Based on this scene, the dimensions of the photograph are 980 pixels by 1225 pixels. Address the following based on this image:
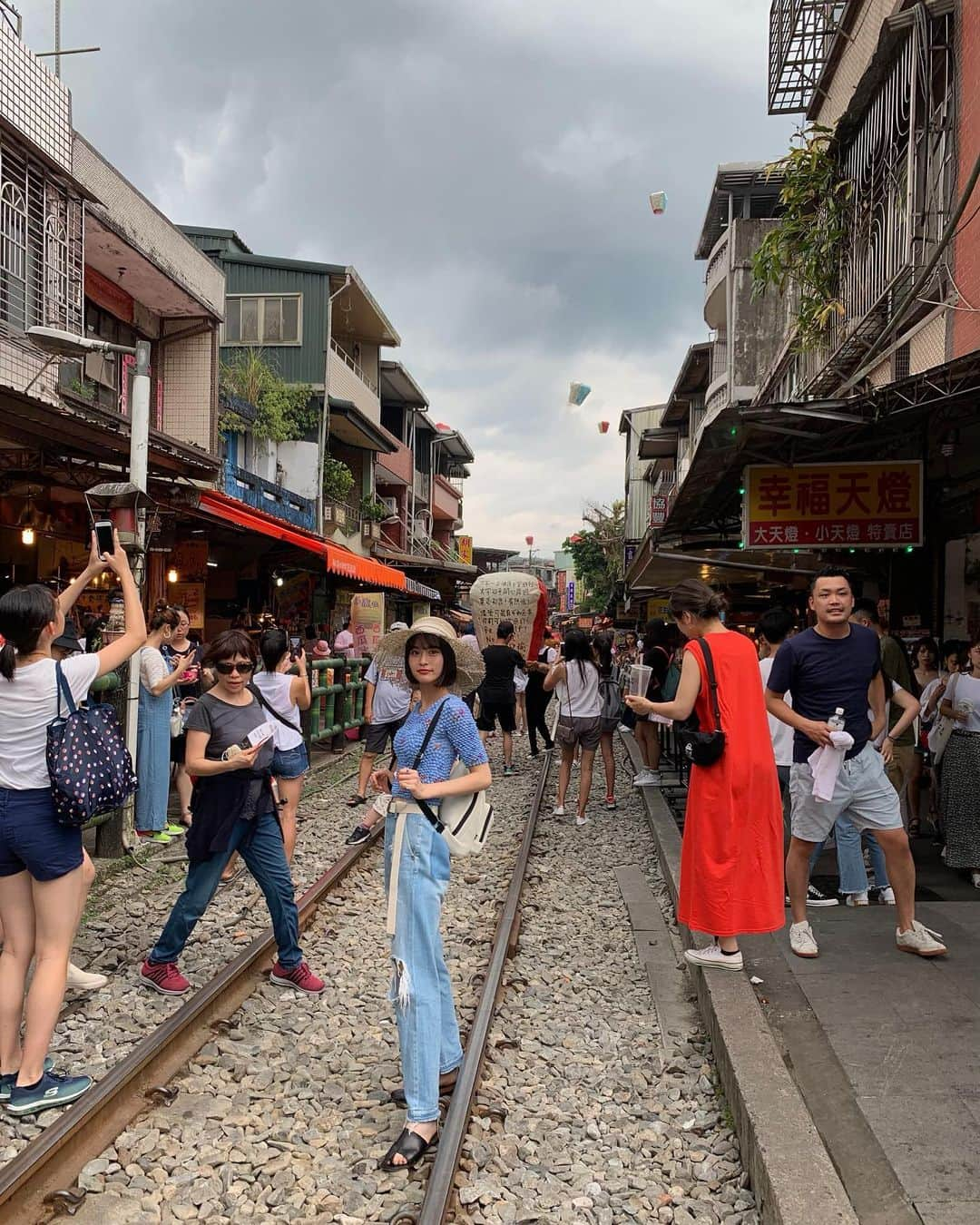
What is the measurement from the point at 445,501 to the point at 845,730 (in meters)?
33.9

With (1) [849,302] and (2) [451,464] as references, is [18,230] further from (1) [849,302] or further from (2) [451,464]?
(2) [451,464]

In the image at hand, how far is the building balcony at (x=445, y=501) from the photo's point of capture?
36250 mm

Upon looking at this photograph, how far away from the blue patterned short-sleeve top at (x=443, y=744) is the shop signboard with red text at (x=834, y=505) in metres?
4.78

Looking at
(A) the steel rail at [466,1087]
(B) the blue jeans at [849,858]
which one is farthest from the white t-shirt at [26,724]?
(B) the blue jeans at [849,858]

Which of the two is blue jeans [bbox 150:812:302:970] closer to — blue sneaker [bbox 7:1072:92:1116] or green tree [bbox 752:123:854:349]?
blue sneaker [bbox 7:1072:92:1116]

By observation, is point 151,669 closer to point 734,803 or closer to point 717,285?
point 734,803

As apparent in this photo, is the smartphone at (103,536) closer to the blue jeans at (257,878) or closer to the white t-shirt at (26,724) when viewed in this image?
the white t-shirt at (26,724)

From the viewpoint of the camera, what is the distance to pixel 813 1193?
2.72 metres

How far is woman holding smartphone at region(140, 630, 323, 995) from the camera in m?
4.43

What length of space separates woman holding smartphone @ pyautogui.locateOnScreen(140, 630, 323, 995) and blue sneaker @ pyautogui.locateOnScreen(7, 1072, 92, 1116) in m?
1.06

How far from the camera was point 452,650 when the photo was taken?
353 cm

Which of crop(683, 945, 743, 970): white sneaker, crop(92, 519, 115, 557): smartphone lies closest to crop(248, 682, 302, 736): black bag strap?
crop(92, 519, 115, 557): smartphone

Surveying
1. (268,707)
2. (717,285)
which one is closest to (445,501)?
(717,285)

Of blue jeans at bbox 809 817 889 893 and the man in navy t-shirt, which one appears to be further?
blue jeans at bbox 809 817 889 893
